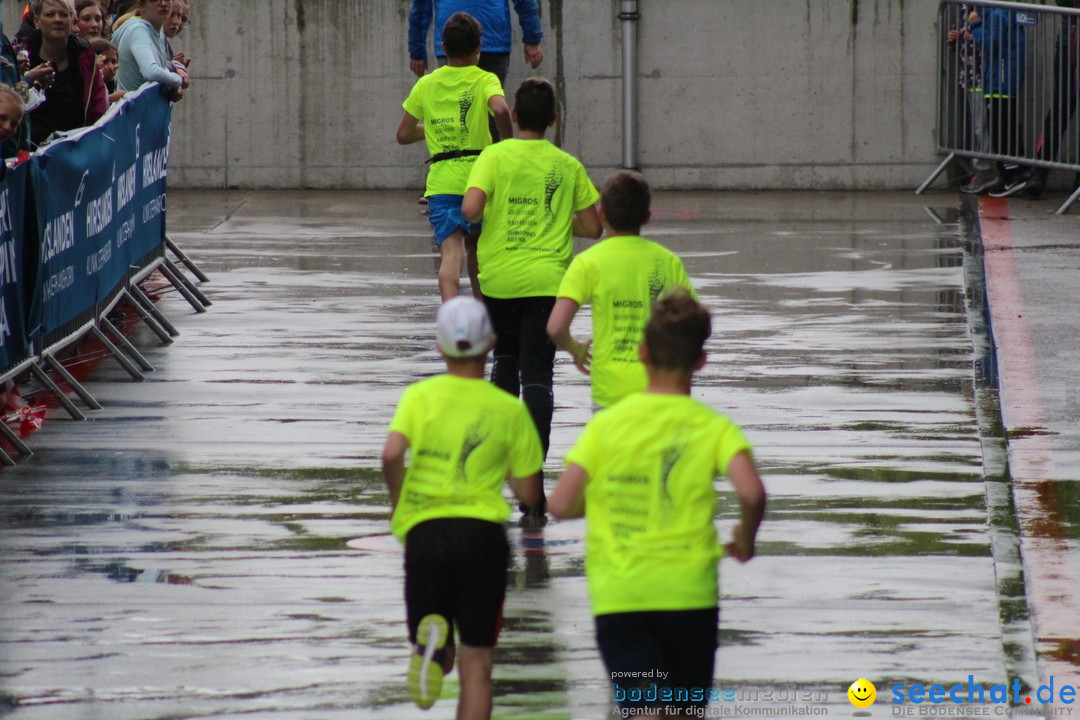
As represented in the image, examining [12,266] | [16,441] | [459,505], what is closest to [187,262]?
[12,266]

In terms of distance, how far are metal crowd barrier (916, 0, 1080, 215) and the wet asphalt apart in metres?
3.83

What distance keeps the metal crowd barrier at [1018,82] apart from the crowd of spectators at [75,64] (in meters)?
8.13

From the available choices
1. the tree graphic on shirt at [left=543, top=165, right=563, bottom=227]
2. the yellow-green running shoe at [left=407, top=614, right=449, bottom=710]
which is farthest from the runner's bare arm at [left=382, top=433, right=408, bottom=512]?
the tree graphic on shirt at [left=543, top=165, right=563, bottom=227]

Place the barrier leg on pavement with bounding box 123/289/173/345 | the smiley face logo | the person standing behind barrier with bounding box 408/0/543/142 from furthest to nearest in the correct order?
the person standing behind barrier with bounding box 408/0/543/142
the barrier leg on pavement with bounding box 123/289/173/345
the smiley face logo

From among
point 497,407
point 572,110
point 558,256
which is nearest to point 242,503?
point 558,256

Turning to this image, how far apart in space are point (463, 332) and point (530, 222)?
2777 millimetres

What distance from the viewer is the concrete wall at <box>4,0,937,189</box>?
20.3 meters

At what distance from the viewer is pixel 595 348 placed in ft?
21.9

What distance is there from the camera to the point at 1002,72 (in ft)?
59.3

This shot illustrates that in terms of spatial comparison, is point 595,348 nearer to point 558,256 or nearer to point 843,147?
point 558,256

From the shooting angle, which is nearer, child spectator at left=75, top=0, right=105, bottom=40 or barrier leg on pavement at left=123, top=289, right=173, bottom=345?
barrier leg on pavement at left=123, top=289, right=173, bottom=345

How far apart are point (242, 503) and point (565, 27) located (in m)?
13.3

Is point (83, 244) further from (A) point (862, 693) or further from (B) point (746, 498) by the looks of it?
(B) point (746, 498)

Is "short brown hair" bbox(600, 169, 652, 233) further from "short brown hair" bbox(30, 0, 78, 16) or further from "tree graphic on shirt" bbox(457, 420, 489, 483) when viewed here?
"short brown hair" bbox(30, 0, 78, 16)
